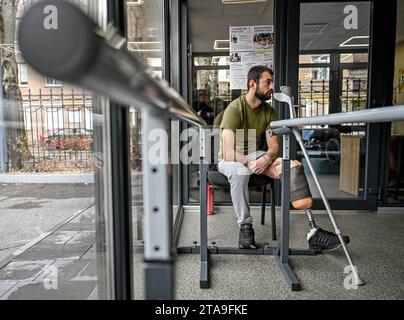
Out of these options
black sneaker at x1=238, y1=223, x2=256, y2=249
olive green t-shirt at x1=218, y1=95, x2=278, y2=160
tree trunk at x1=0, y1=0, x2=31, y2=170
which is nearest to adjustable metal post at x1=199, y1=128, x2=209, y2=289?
black sneaker at x1=238, y1=223, x2=256, y2=249

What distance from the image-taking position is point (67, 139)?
129 centimetres

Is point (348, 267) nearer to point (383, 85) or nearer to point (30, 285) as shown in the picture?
point (30, 285)

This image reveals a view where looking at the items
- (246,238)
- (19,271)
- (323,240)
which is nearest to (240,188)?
(246,238)

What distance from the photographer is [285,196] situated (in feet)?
7.18

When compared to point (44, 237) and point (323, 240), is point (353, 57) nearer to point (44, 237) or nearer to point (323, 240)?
point (323, 240)

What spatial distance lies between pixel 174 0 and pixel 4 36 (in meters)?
2.49

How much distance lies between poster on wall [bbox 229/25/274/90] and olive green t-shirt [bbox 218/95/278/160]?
2.77 ft

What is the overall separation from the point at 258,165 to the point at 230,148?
9.2 inches

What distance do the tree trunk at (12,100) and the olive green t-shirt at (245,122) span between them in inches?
62.2

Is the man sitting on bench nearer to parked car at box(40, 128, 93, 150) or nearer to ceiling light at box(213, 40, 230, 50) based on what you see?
ceiling light at box(213, 40, 230, 50)

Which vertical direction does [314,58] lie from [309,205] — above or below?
above

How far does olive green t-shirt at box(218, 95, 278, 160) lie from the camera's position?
2584mm

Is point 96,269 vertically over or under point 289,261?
over

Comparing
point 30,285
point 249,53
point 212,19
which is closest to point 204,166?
point 30,285
